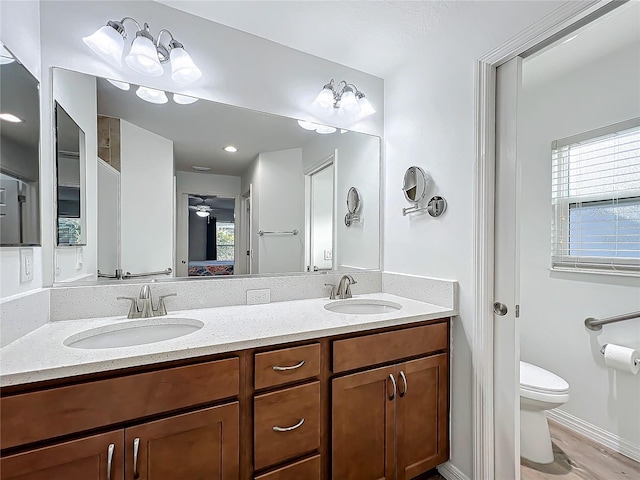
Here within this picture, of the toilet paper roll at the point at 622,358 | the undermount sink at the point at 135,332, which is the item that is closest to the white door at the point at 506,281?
the toilet paper roll at the point at 622,358

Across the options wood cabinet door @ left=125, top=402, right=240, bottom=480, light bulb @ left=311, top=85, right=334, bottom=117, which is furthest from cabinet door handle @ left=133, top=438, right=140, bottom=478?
light bulb @ left=311, top=85, right=334, bottom=117

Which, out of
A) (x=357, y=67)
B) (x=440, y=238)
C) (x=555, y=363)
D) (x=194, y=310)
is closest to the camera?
(x=194, y=310)

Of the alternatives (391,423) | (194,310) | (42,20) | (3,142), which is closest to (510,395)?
(391,423)

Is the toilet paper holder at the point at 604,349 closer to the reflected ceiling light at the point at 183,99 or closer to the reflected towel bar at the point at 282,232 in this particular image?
the reflected towel bar at the point at 282,232

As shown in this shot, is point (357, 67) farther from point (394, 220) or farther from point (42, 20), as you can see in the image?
point (42, 20)

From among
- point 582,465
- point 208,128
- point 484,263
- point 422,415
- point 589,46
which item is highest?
point 589,46

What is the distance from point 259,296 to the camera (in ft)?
5.81

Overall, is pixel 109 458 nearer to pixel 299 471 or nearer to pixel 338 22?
pixel 299 471

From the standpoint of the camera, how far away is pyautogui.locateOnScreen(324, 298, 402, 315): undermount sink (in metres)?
1.86

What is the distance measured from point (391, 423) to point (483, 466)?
0.51 metres

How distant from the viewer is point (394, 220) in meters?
2.09

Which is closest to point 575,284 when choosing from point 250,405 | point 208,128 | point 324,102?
point 324,102

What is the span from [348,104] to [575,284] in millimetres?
1920

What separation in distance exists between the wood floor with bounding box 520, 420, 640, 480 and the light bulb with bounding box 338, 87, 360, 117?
2.29 m
